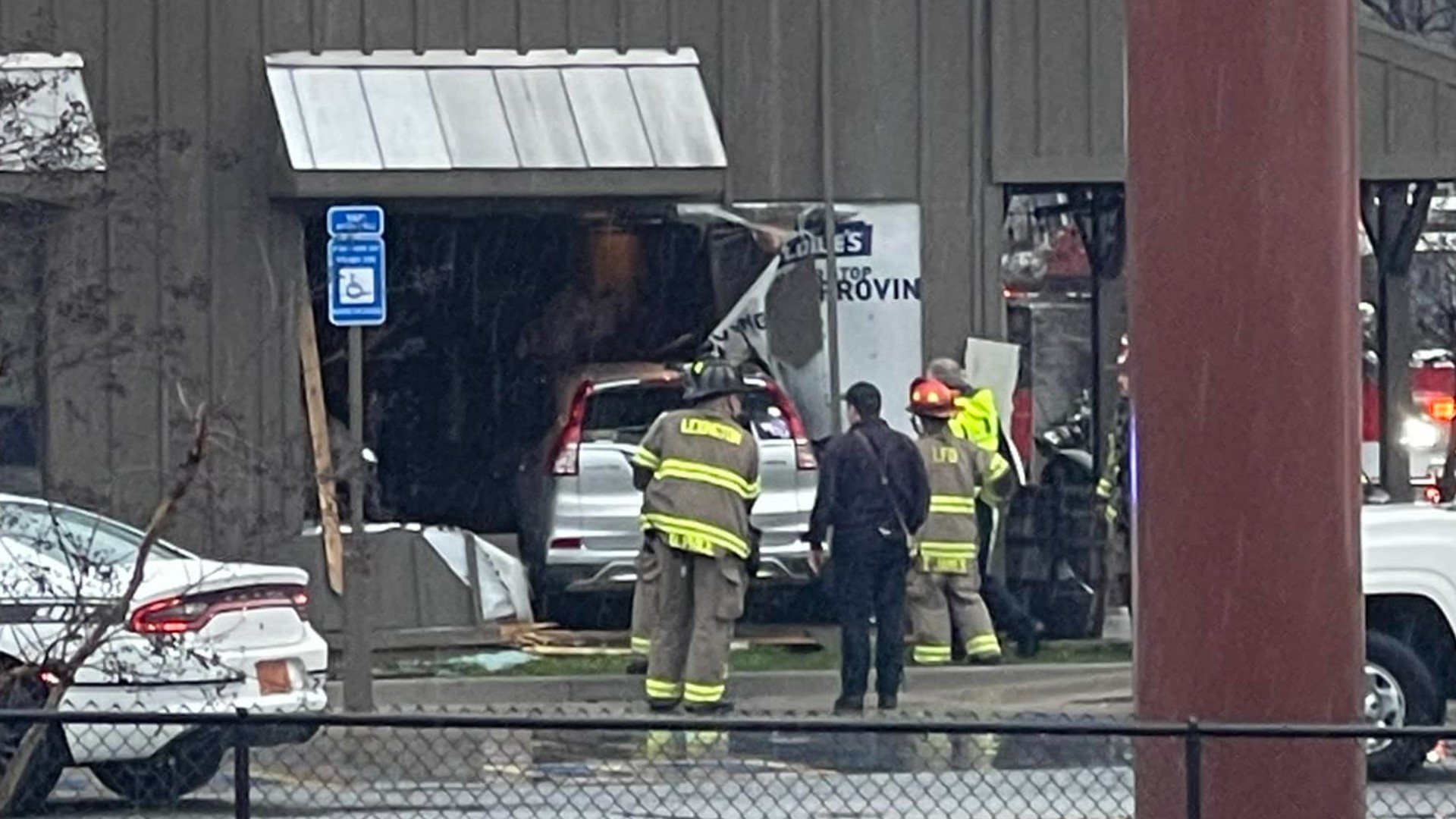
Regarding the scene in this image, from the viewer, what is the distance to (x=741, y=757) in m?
7.67

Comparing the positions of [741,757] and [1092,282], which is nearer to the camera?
[741,757]

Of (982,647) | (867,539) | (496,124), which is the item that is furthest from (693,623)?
(496,124)

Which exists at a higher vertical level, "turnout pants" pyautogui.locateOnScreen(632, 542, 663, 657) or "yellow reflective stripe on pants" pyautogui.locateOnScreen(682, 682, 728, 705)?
"turnout pants" pyautogui.locateOnScreen(632, 542, 663, 657)

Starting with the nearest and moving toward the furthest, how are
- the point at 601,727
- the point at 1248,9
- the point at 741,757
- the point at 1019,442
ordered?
the point at 601,727 → the point at 1248,9 → the point at 741,757 → the point at 1019,442

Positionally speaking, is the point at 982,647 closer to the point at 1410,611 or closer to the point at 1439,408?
the point at 1410,611

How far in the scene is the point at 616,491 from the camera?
18.3 metres

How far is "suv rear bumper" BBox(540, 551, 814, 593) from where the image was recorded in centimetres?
1833

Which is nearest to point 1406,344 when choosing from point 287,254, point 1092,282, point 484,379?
point 1092,282

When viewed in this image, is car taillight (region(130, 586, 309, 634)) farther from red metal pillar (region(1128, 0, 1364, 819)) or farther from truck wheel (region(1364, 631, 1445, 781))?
red metal pillar (region(1128, 0, 1364, 819))

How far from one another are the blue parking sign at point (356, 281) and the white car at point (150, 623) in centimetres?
228

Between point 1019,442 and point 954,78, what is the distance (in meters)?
2.75

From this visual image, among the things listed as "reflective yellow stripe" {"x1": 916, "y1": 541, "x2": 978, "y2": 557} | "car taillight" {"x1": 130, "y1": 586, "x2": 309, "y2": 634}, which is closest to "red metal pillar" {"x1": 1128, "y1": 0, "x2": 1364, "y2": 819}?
"car taillight" {"x1": 130, "y1": 586, "x2": 309, "y2": 634}

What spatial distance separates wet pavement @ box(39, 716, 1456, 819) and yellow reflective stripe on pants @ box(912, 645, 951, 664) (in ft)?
27.0

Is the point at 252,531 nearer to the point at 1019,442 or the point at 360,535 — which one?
the point at 360,535
